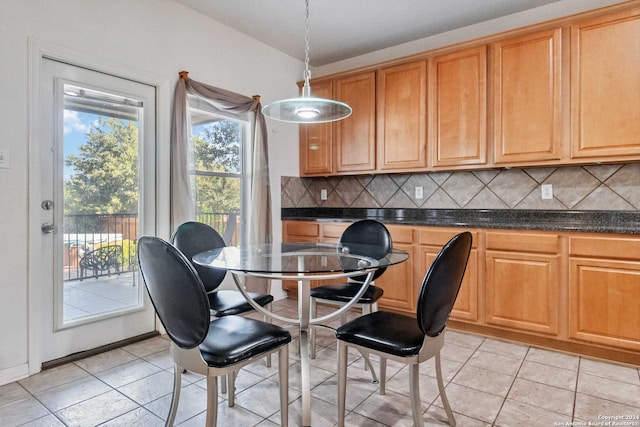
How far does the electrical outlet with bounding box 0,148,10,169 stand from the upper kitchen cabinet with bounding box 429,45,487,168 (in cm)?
309

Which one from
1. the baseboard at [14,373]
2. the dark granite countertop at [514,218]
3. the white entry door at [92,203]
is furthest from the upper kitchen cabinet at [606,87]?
the baseboard at [14,373]

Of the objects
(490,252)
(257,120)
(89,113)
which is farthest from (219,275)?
(490,252)

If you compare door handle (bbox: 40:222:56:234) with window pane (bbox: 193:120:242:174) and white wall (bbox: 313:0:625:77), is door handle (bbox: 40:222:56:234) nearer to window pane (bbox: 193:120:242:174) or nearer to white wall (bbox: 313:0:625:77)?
window pane (bbox: 193:120:242:174)

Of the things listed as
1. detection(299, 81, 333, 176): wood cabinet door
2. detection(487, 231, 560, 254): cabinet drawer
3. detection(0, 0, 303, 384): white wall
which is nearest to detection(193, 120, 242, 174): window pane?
detection(0, 0, 303, 384): white wall

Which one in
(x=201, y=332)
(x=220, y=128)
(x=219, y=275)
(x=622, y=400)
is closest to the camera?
(x=201, y=332)

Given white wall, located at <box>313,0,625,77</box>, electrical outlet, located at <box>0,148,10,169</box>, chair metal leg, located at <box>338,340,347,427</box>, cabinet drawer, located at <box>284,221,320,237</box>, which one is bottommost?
chair metal leg, located at <box>338,340,347,427</box>

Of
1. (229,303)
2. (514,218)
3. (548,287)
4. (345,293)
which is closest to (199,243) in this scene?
(229,303)

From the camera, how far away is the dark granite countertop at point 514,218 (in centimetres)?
258

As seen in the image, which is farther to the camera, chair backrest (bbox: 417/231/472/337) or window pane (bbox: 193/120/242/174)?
window pane (bbox: 193/120/242/174)

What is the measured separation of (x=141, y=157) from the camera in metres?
2.82

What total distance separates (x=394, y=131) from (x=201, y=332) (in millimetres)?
2766

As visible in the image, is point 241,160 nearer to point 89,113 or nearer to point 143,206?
point 143,206

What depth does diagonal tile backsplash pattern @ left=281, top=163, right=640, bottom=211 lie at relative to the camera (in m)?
2.83

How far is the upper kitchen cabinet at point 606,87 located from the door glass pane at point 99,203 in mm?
3276
